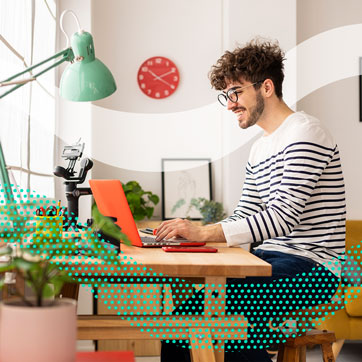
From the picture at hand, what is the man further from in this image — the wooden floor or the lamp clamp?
the wooden floor

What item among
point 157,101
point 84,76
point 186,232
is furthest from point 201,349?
point 157,101

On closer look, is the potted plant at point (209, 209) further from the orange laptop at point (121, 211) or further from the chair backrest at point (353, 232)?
the orange laptop at point (121, 211)

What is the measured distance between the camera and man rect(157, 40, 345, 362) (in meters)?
1.72

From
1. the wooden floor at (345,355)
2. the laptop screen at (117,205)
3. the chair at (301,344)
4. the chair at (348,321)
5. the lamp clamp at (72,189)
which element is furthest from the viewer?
the wooden floor at (345,355)

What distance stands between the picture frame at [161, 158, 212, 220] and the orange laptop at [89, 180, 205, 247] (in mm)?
2183

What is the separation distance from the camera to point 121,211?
5.55 feet

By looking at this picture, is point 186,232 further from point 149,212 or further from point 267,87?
point 149,212

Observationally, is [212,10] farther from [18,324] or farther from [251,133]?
[18,324]

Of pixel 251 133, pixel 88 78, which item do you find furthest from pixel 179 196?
pixel 88 78

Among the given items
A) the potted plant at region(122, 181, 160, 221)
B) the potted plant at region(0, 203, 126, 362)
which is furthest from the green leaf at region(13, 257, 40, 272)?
the potted plant at region(122, 181, 160, 221)

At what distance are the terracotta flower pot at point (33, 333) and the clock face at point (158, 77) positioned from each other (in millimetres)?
3376

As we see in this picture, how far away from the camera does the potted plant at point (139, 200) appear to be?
3.72 metres

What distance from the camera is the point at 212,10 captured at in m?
4.14
